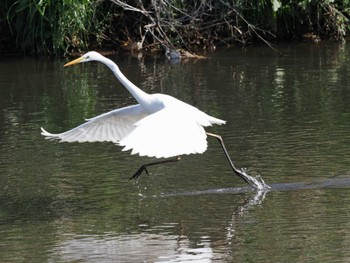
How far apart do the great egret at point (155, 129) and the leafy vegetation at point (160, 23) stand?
7790 millimetres

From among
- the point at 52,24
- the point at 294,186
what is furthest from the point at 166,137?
the point at 52,24

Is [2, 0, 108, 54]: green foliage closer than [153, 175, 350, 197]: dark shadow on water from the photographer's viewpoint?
No

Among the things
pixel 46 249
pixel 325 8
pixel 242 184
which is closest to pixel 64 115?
pixel 242 184

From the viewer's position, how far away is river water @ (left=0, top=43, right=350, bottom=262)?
22.6 ft

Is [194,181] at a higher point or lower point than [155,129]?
lower

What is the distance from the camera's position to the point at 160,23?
17.0m

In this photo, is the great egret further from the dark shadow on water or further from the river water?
the river water

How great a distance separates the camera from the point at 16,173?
369 inches

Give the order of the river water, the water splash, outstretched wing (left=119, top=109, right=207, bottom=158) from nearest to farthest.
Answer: the river water < outstretched wing (left=119, top=109, right=207, bottom=158) < the water splash

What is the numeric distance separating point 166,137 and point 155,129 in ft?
0.38

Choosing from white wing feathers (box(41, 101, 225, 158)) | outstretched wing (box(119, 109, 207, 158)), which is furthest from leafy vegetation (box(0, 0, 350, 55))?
outstretched wing (box(119, 109, 207, 158))

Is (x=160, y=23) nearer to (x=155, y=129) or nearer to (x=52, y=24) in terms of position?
(x=52, y=24)

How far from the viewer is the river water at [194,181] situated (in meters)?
6.88

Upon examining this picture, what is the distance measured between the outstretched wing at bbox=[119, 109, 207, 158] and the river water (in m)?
0.58
